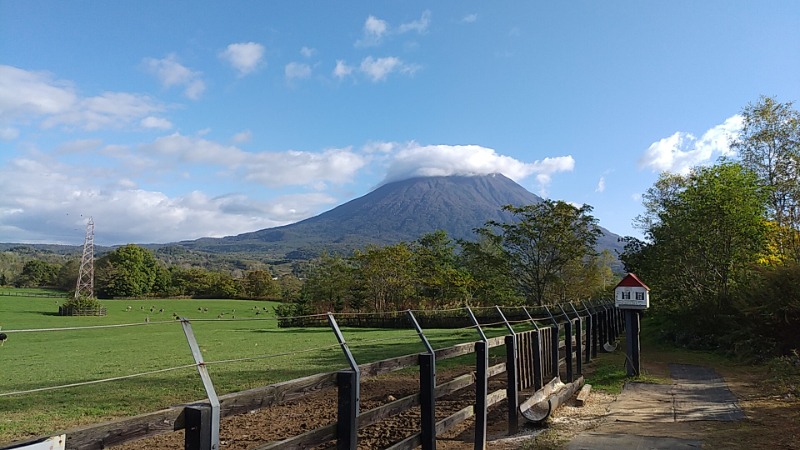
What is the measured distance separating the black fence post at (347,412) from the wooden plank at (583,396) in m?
5.61

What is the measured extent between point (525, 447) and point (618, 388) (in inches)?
186

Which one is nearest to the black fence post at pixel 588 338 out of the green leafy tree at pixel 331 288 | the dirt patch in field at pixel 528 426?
the dirt patch in field at pixel 528 426

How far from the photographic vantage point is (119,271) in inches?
3378

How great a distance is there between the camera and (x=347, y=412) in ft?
12.9

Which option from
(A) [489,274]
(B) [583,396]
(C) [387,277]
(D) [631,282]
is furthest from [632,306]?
(C) [387,277]

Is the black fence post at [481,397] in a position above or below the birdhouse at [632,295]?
below

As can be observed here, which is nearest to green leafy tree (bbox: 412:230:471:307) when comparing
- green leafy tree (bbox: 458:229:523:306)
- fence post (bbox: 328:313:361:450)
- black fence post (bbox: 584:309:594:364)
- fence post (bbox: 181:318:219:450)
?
green leafy tree (bbox: 458:229:523:306)

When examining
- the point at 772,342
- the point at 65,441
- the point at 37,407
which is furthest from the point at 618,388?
the point at 37,407

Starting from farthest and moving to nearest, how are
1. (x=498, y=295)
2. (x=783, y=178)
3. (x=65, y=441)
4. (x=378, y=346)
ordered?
(x=498, y=295) → (x=783, y=178) → (x=378, y=346) → (x=65, y=441)

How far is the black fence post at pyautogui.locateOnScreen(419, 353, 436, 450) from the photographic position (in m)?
5.04

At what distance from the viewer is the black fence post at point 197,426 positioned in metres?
2.69

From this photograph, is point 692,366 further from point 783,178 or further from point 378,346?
point 783,178

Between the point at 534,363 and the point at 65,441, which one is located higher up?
the point at 65,441

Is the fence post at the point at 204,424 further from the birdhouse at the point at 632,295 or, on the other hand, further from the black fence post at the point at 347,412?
the birdhouse at the point at 632,295
